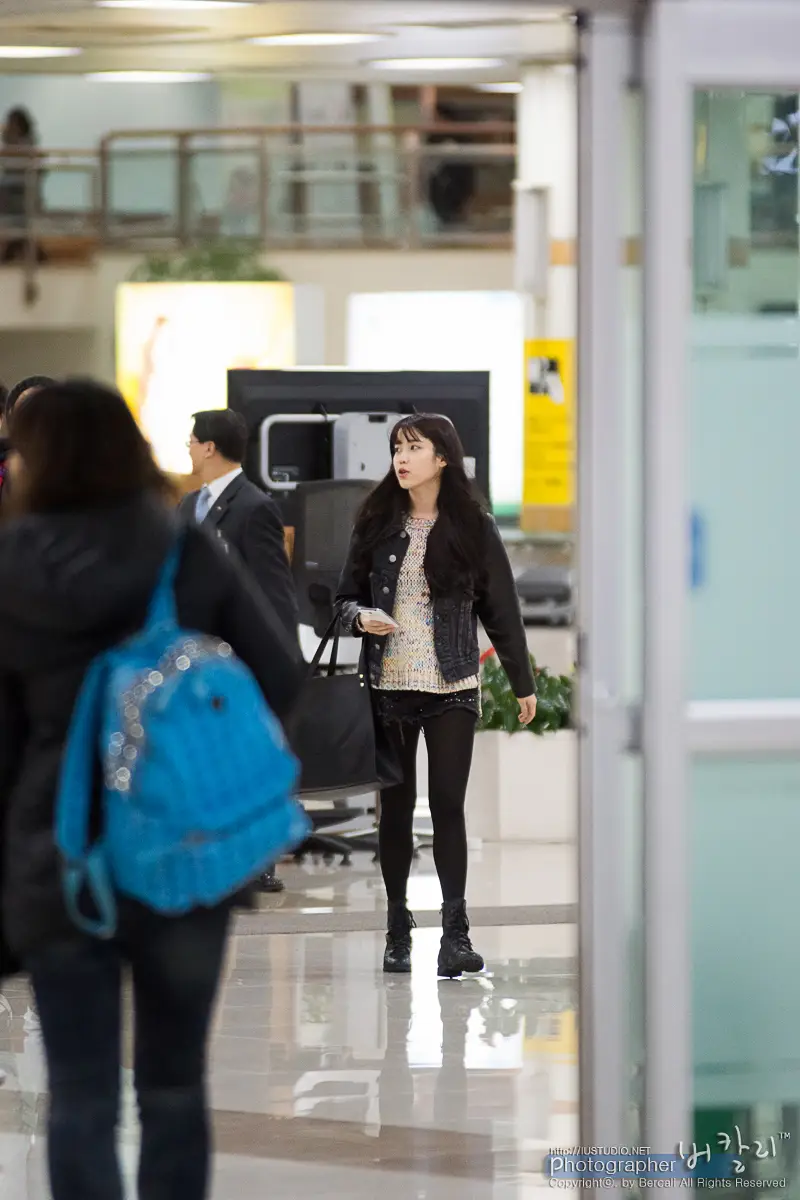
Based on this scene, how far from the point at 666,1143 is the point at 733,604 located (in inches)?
33.6

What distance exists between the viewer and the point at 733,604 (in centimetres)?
307

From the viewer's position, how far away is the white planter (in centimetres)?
719

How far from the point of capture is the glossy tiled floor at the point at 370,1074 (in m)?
3.69

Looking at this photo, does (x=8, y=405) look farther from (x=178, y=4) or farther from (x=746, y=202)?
(x=746, y=202)

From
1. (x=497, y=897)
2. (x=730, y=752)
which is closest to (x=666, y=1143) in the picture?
(x=730, y=752)

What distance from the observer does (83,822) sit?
2473 millimetres

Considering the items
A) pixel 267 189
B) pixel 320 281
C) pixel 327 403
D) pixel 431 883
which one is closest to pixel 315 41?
pixel 327 403

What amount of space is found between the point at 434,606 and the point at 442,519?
0.75 feet

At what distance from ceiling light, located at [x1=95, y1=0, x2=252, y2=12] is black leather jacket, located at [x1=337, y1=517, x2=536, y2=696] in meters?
2.04

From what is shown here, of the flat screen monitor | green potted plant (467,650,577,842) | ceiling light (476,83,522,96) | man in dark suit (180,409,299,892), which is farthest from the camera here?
ceiling light (476,83,522,96)

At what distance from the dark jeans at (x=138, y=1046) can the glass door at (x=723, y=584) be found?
0.79 m

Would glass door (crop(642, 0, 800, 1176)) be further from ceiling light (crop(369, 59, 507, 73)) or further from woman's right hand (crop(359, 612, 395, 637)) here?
ceiling light (crop(369, 59, 507, 73))

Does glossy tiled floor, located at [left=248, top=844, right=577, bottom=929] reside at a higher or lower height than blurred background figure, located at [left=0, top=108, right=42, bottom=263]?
lower

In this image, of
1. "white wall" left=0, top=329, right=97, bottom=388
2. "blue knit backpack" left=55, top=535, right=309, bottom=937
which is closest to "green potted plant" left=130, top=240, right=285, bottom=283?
"white wall" left=0, top=329, right=97, bottom=388
